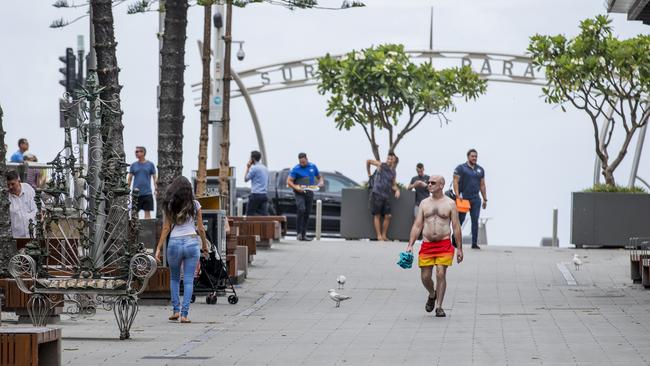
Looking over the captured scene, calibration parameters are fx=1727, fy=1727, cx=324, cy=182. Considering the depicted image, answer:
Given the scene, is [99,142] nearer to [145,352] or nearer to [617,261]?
[145,352]

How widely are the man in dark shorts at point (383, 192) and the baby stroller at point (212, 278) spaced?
14717mm

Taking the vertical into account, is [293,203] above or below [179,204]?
below

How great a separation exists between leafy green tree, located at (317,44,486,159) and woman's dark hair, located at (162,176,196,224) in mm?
25128

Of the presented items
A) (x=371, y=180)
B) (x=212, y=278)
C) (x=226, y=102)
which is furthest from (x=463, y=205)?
(x=212, y=278)

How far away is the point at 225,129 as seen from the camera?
1398 inches

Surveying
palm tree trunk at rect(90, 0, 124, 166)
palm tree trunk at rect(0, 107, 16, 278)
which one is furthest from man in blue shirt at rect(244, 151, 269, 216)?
palm tree trunk at rect(0, 107, 16, 278)

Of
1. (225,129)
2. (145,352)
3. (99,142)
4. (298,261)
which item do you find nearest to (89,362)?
(145,352)

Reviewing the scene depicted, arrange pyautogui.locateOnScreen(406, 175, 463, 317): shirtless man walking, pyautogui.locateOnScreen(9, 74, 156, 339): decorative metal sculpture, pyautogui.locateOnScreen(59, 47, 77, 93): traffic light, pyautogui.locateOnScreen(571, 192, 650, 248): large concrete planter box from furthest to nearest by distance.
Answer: pyautogui.locateOnScreen(59, 47, 77, 93): traffic light, pyautogui.locateOnScreen(571, 192, 650, 248): large concrete planter box, pyautogui.locateOnScreen(406, 175, 463, 317): shirtless man walking, pyautogui.locateOnScreen(9, 74, 156, 339): decorative metal sculpture

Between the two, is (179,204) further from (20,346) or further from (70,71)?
(70,71)

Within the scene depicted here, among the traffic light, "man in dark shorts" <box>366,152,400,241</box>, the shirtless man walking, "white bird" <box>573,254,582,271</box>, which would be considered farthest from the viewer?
the traffic light

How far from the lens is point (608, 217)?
113 ft

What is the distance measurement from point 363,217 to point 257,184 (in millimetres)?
3051

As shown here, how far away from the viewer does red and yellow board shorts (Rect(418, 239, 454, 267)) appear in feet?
65.1

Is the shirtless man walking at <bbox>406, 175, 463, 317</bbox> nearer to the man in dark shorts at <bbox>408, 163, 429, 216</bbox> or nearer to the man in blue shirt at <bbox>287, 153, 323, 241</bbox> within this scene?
the man in blue shirt at <bbox>287, 153, 323, 241</bbox>
